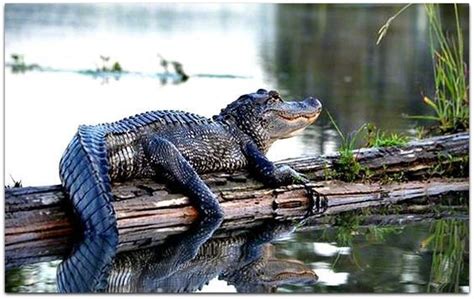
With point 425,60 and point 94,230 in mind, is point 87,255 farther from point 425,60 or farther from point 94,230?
point 425,60

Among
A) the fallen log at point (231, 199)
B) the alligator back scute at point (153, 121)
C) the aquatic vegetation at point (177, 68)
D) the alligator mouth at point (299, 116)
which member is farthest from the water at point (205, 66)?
the alligator mouth at point (299, 116)

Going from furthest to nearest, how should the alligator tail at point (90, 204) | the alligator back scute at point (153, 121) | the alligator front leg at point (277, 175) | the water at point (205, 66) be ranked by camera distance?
1. the water at point (205, 66)
2. the alligator front leg at point (277, 175)
3. the alligator back scute at point (153, 121)
4. the alligator tail at point (90, 204)

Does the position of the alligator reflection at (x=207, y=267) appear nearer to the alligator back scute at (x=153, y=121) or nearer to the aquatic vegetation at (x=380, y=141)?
the alligator back scute at (x=153, y=121)

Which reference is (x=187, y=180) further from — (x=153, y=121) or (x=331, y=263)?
(x=331, y=263)

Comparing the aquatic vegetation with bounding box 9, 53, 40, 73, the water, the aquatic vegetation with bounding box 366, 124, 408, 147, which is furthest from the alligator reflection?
the aquatic vegetation with bounding box 9, 53, 40, 73

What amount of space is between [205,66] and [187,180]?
24.0 ft

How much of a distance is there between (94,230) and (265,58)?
8.60 m

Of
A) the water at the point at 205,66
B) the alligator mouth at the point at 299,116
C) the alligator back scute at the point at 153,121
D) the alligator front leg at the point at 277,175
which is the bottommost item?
the water at the point at 205,66

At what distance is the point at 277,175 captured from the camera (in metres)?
6.67

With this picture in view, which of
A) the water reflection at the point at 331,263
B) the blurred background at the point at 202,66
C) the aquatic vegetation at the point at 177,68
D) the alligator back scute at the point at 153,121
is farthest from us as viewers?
the aquatic vegetation at the point at 177,68

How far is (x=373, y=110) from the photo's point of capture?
427 inches

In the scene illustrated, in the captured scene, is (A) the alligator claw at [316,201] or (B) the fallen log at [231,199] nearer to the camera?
(B) the fallen log at [231,199]

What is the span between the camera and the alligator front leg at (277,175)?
6.70 metres

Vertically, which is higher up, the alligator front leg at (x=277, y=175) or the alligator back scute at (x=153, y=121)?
the alligator back scute at (x=153, y=121)
